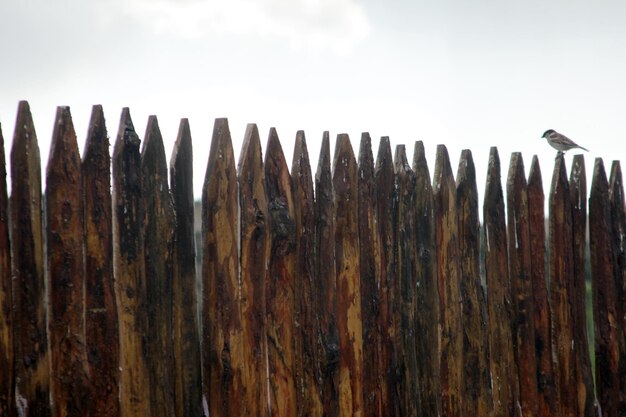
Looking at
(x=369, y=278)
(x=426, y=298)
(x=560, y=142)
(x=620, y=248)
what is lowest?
(x=426, y=298)

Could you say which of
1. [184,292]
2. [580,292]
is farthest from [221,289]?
[580,292]

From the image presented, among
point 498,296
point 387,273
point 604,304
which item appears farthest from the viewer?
point 604,304

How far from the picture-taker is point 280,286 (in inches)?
167

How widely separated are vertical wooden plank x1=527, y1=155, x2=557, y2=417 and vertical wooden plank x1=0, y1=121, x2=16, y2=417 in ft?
11.4

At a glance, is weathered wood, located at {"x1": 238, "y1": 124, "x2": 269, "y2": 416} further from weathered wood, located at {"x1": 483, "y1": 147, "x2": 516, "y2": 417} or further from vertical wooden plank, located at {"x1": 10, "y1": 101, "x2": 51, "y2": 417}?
weathered wood, located at {"x1": 483, "y1": 147, "x2": 516, "y2": 417}

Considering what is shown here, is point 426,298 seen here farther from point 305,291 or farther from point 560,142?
point 560,142

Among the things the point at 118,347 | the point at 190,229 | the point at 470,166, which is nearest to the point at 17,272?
the point at 118,347

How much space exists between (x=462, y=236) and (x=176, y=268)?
2069 mm

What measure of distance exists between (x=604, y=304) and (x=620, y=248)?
447mm

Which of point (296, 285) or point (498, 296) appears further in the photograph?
point (498, 296)

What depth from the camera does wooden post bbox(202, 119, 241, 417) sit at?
13.2 feet

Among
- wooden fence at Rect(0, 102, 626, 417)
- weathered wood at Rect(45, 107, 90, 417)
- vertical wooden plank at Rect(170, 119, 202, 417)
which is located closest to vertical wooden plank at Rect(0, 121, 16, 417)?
wooden fence at Rect(0, 102, 626, 417)

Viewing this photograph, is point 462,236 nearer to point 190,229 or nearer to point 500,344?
point 500,344

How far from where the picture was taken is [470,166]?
207 inches
